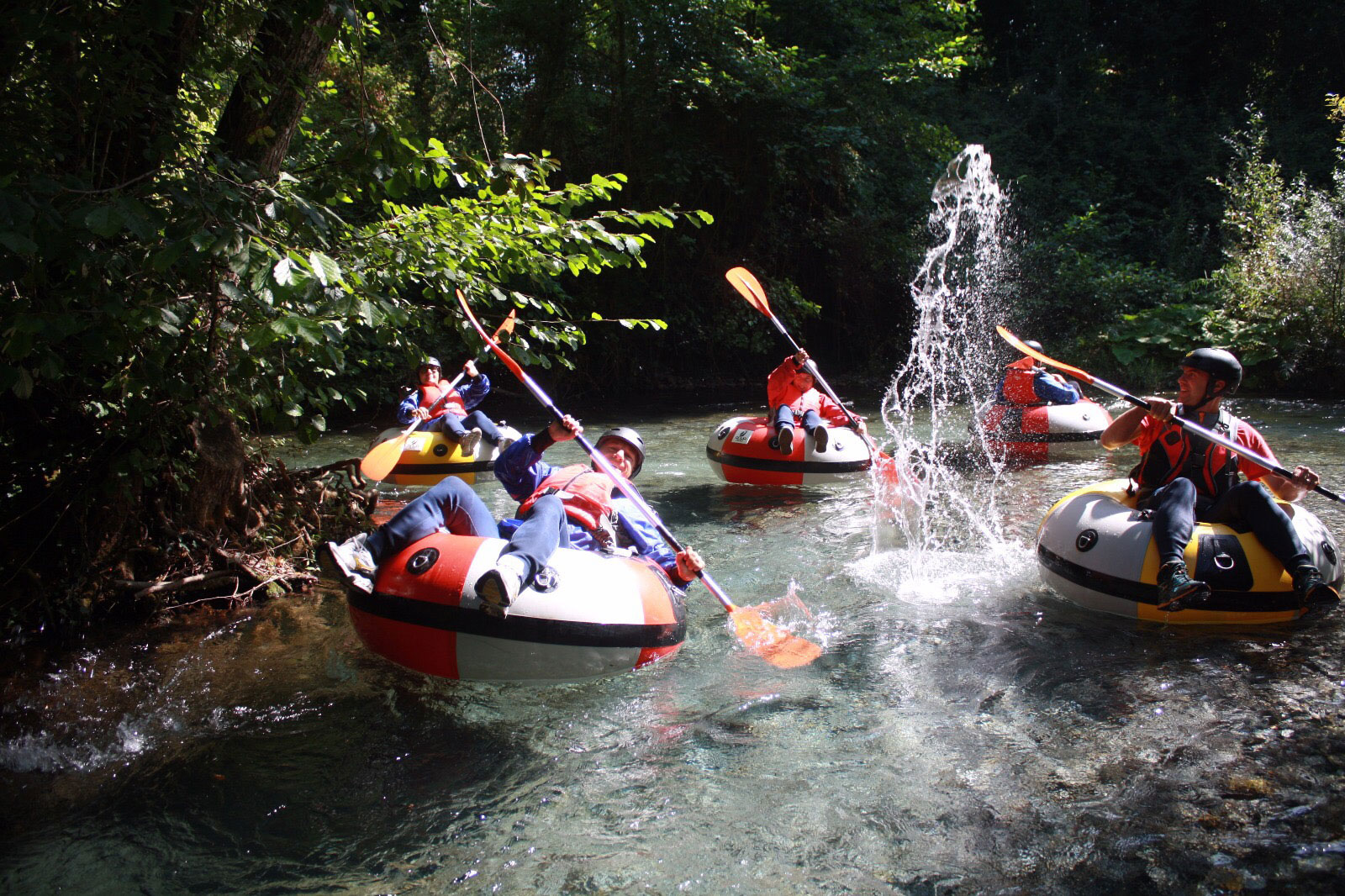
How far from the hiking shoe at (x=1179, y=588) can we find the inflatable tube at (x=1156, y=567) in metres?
0.07

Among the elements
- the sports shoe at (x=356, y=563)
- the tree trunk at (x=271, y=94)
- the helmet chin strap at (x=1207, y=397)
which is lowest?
the sports shoe at (x=356, y=563)

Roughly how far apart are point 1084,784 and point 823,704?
3.17ft

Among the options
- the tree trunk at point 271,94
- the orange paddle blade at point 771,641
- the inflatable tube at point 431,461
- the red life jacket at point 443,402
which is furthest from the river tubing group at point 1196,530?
the red life jacket at point 443,402

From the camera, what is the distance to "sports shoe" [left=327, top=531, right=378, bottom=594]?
3.26 metres

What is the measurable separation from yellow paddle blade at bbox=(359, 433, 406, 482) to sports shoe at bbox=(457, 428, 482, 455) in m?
3.01

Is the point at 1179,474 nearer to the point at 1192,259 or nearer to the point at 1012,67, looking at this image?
the point at 1192,259

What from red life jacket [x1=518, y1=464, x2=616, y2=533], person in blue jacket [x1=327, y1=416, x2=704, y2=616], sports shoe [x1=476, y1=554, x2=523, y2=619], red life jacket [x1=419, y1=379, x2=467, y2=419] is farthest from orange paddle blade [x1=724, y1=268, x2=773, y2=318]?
sports shoe [x1=476, y1=554, x2=523, y2=619]

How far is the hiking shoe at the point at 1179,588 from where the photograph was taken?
409cm

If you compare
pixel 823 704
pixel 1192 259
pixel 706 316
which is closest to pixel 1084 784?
pixel 823 704

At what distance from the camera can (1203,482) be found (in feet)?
15.1

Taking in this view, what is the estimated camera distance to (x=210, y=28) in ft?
12.8

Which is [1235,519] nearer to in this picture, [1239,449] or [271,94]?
[1239,449]

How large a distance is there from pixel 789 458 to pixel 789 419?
314 mm

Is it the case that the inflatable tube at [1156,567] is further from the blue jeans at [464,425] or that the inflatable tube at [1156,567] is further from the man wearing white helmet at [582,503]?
the blue jeans at [464,425]
